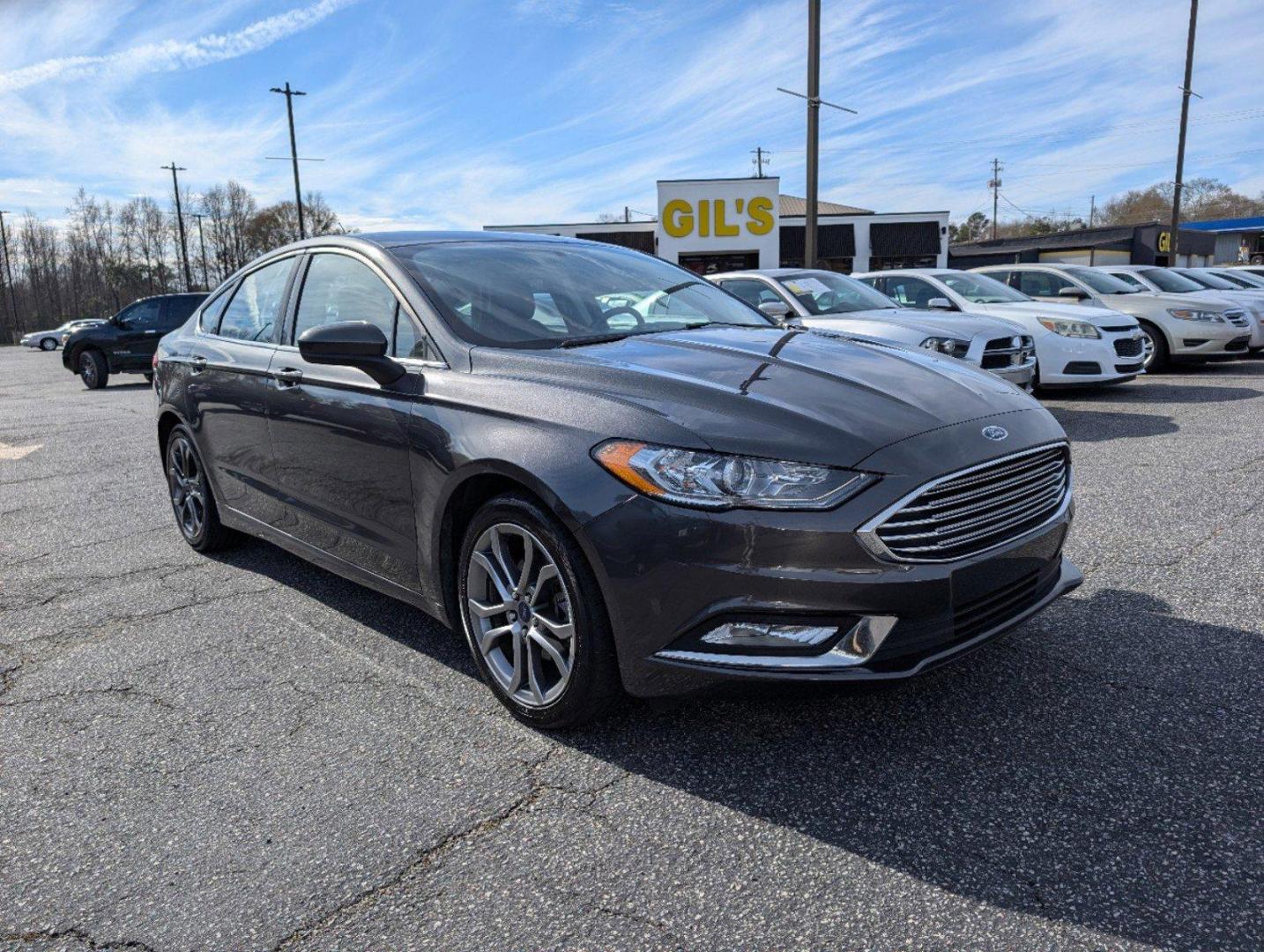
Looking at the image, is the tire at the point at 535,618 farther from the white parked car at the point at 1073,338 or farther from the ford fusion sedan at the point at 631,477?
the white parked car at the point at 1073,338

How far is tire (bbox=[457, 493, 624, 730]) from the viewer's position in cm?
273

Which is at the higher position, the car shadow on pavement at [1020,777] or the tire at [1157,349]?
the tire at [1157,349]

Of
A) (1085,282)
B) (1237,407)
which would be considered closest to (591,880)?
(1237,407)

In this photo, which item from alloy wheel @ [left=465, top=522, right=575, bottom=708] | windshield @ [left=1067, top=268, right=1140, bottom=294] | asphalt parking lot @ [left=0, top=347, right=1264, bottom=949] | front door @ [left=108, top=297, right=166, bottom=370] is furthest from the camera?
front door @ [left=108, top=297, right=166, bottom=370]

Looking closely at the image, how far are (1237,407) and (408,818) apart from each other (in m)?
10.1

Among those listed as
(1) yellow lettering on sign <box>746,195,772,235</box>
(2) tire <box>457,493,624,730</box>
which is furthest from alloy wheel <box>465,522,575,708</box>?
(1) yellow lettering on sign <box>746,195,772,235</box>

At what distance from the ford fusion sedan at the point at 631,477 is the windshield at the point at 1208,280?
15326 millimetres

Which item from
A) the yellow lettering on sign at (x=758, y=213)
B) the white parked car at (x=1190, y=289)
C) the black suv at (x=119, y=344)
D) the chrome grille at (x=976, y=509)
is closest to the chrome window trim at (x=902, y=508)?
the chrome grille at (x=976, y=509)

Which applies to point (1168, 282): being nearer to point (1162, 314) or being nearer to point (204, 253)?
point (1162, 314)

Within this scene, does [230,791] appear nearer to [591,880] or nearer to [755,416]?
[591,880]

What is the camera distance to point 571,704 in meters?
2.83

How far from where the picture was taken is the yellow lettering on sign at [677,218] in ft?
102

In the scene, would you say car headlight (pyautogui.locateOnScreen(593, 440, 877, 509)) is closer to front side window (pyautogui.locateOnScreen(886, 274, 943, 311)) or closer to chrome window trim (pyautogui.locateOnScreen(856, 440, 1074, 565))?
Answer: chrome window trim (pyautogui.locateOnScreen(856, 440, 1074, 565))

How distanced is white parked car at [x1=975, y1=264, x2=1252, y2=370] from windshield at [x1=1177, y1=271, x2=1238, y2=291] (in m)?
2.82
